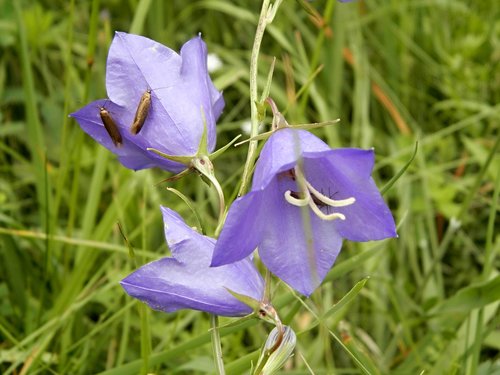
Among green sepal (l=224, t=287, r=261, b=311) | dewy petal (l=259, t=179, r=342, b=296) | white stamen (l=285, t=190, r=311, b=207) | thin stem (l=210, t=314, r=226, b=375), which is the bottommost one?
thin stem (l=210, t=314, r=226, b=375)

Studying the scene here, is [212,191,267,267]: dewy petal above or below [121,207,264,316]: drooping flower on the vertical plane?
above

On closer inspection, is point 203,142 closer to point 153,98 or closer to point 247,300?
point 153,98

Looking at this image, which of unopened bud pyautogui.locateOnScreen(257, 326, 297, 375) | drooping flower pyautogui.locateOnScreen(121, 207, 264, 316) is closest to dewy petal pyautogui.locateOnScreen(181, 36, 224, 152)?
drooping flower pyautogui.locateOnScreen(121, 207, 264, 316)

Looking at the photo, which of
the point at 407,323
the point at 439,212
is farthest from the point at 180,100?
the point at 439,212

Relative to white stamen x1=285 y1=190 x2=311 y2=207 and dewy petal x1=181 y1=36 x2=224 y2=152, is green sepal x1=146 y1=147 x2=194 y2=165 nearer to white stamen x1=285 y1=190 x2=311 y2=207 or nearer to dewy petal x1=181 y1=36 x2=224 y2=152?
dewy petal x1=181 y1=36 x2=224 y2=152

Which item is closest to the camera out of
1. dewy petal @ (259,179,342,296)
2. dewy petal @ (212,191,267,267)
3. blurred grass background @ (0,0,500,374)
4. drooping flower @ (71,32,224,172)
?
dewy petal @ (212,191,267,267)

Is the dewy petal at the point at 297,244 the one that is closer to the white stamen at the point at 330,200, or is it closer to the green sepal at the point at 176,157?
the white stamen at the point at 330,200

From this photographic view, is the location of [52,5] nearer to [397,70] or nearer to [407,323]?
[397,70]

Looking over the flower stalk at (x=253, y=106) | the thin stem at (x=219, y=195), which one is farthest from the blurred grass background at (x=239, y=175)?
the thin stem at (x=219, y=195)
